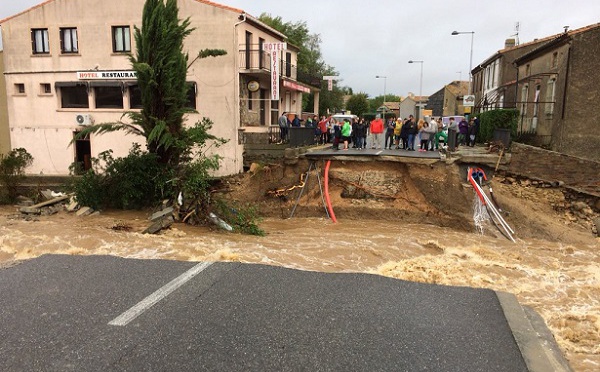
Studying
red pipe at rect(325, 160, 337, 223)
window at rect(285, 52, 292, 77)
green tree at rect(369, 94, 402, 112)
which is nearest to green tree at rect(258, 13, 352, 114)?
window at rect(285, 52, 292, 77)

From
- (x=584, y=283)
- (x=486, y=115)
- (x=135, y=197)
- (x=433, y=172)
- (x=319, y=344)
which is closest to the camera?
(x=319, y=344)

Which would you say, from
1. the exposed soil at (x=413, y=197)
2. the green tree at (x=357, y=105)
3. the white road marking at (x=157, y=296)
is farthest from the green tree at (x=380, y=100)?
the white road marking at (x=157, y=296)

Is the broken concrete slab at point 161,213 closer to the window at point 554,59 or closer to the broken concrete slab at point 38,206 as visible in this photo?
the broken concrete slab at point 38,206

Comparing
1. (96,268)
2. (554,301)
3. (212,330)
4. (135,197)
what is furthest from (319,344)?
(135,197)

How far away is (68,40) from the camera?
23.9 m

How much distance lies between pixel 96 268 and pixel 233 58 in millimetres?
16573

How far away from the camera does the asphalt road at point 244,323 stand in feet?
14.0

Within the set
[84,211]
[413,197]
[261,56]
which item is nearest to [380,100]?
[261,56]

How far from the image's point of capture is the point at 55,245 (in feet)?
Answer: 33.0

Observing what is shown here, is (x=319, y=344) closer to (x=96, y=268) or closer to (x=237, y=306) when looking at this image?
(x=237, y=306)

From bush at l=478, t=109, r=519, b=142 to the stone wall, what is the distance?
2.70 m

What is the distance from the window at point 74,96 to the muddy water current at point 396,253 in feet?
36.4

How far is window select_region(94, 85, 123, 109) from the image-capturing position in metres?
24.0

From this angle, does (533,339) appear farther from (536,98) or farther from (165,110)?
(536,98)
